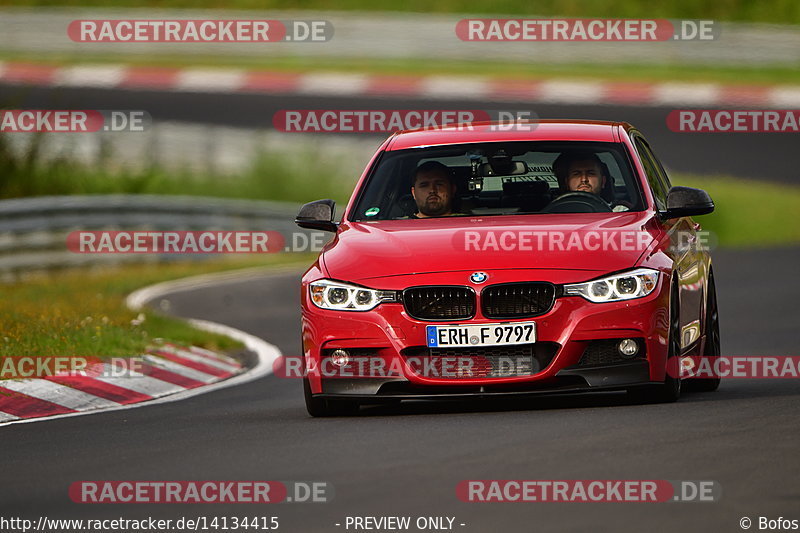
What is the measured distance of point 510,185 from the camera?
34.2 ft

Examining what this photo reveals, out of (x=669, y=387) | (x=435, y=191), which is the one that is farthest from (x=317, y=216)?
(x=669, y=387)

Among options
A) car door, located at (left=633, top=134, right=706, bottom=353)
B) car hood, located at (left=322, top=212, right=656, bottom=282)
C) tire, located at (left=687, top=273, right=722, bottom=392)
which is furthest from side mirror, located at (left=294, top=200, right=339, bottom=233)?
tire, located at (left=687, top=273, right=722, bottom=392)

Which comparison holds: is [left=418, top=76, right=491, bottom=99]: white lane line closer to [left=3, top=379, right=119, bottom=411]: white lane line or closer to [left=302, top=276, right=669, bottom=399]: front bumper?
[left=3, top=379, right=119, bottom=411]: white lane line

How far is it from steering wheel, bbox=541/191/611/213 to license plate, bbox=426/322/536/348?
4.13 feet

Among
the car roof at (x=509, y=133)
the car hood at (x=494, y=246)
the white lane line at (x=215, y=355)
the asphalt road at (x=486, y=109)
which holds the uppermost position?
the asphalt road at (x=486, y=109)

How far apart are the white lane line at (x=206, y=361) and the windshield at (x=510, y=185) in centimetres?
316

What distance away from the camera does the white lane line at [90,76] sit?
3369cm

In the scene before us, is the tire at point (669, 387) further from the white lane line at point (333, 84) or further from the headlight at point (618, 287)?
the white lane line at point (333, 84)

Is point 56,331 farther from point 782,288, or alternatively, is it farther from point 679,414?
point 782,288

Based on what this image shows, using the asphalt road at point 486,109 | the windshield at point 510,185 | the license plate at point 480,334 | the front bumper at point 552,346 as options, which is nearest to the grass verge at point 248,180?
the asphalt road at point 486,109

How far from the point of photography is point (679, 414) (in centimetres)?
890

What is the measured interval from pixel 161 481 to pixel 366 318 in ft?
6.92

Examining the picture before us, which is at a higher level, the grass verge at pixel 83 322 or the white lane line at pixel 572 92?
the white lane line at pixel 572 92

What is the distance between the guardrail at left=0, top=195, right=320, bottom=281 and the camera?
68.9ft
